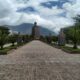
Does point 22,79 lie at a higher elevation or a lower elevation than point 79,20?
lower

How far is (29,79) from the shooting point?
10.4 meters

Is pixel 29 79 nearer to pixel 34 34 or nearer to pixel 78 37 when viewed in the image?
pixel 78 37

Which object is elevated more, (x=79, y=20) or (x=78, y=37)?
(x=79, y=20)

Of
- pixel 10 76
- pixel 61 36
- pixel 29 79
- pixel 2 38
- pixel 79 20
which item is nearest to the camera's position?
pixel 29 79

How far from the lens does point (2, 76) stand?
437 inches

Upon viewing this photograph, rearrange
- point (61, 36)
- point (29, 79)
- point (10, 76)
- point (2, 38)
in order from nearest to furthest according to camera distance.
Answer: point (29, 79) → point (10, 76) → point (2, 38) → point (61, 36)

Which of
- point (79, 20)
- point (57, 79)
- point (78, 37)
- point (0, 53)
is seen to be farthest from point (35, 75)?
point (79, 20)

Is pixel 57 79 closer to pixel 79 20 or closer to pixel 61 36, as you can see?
pixel 61 36

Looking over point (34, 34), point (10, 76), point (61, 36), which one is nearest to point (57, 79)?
point (10, 76)

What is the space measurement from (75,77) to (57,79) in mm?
976

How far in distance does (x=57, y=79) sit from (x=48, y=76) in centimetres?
82

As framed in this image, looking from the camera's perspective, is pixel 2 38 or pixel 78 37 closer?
pixel 2 38

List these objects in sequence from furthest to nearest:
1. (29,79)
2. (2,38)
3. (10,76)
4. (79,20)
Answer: (79,20)
(2,38)
(10,76)
(29,79)

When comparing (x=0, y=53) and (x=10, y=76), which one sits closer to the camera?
(x=10, y=76)
